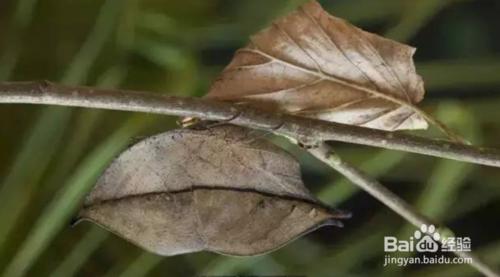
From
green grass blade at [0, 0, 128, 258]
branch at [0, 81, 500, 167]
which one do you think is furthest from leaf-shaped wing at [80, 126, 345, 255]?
green grass blade at [0, 0, 128, 258]

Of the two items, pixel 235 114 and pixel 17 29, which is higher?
pixel 17 29

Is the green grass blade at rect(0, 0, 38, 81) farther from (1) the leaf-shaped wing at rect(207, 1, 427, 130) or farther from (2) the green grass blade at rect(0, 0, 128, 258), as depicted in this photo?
(1) the leaf-shaped wing at rect(207, 1, 427, 130)

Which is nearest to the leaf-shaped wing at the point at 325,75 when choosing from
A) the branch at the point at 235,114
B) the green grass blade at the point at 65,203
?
the branch at the point at 235,114

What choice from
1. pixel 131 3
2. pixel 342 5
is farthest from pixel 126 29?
pixel 342 5

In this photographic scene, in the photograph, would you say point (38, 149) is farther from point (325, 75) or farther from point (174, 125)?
point (325, 75)

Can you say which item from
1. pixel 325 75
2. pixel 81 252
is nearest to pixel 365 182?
pixel 325 75
